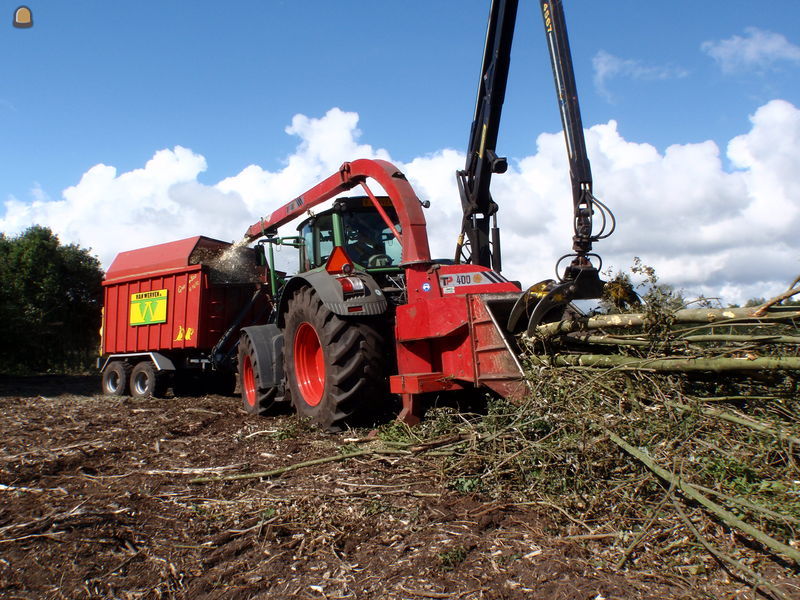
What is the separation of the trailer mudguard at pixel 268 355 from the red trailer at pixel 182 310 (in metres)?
1.73

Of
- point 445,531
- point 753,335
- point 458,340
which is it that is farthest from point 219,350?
point 753,335

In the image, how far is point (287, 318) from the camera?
6113mm

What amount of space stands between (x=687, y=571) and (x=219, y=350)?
7254 mm

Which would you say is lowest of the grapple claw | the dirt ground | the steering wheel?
the dirt ground

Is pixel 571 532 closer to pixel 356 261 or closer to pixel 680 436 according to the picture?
pixel 680 436

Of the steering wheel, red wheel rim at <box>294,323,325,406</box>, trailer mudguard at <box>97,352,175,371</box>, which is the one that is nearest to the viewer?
→ red wheel rim at <box>294,323,325,406</box>

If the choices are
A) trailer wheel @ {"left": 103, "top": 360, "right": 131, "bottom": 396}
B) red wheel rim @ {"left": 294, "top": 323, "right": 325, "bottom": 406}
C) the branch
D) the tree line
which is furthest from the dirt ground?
the tree line

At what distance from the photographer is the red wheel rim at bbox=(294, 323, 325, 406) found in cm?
592

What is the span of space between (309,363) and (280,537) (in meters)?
3.09

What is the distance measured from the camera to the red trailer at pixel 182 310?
8883 mm

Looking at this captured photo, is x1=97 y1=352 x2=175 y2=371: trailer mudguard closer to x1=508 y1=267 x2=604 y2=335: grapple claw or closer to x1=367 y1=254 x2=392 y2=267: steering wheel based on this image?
x1=367 y1=254 x2=392 y2=267: steering wheel

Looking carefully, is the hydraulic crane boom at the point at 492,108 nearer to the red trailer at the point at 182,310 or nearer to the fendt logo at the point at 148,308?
the red trailer at the point at 182,310

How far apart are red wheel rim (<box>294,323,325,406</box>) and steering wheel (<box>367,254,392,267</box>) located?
3.06 ft

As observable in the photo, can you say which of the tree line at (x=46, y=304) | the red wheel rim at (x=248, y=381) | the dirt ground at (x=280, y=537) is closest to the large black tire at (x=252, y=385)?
the red wheel rim at (x=248, y=381)
